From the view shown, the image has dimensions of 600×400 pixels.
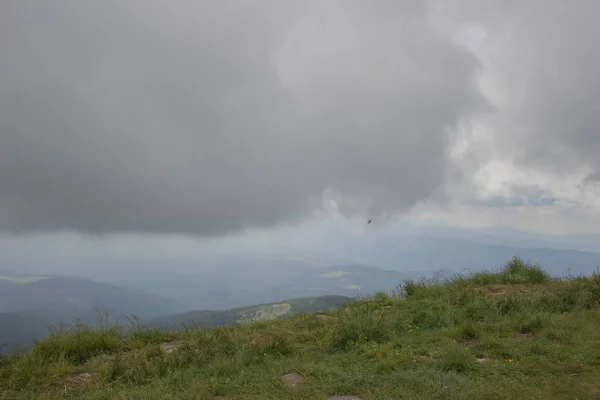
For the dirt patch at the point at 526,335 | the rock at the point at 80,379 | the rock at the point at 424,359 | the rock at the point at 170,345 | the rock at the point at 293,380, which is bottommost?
the dirt patch at the point at 526,335

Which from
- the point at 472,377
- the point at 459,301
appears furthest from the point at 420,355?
the point at 459,301

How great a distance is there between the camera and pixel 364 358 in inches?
258

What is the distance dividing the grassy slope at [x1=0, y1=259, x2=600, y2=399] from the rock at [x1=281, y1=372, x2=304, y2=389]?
0.42 feet

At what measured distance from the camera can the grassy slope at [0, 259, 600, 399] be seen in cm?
517

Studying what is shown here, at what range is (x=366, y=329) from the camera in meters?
7.62

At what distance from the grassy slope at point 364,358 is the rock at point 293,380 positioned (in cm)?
13

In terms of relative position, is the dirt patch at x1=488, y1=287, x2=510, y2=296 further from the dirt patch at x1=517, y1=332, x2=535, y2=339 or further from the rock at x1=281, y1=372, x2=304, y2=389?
the rock at x1=281, y1=372, x2=304, y2=389

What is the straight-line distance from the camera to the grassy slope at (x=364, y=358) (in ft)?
17.0

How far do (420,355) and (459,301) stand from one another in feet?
12.2

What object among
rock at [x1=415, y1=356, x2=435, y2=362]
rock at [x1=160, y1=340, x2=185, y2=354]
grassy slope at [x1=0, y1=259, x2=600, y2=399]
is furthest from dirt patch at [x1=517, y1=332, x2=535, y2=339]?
rock at [x1=160, y1=340, x2=185, y2=354]

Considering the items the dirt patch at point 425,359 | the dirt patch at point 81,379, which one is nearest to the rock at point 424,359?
the dirt patch at point 425,359

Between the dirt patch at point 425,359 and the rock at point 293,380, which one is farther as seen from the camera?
the dirt patch at point 425,359

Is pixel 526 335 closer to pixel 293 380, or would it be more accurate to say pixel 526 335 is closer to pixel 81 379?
pixel 293 380

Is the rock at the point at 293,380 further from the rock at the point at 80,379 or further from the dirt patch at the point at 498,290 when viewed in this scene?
Answer: the dirt patch at the point at 498,290
